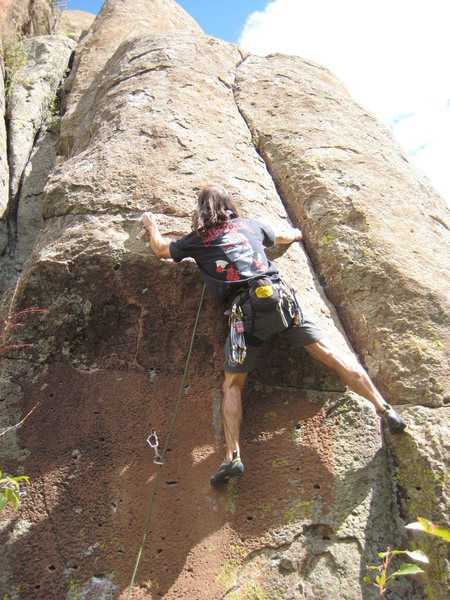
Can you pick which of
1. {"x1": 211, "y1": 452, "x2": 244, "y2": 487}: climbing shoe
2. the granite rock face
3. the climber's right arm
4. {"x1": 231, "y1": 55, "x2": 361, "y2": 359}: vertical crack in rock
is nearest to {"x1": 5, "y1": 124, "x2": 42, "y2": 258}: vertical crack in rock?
Answer: the granite rock face

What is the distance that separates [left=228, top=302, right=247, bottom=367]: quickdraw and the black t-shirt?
23cm

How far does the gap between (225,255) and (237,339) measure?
653mm

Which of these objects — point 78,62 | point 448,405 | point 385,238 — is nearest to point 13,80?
point 78,62

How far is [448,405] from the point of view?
13.7 feet

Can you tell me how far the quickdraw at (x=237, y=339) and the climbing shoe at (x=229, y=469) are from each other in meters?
0.67

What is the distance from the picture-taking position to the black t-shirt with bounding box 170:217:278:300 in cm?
419

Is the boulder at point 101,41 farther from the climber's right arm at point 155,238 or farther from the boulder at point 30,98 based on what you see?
the climber's right arm at point 155,238

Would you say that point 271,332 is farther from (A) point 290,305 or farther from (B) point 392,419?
(B) point 392,419

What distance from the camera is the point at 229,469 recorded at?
3801mm

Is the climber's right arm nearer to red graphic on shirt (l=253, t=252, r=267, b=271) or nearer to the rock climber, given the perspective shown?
the rock climber

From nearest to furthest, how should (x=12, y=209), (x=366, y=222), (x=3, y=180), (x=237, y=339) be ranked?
(x=237, y=339)
(x=366, y=222)
(x=3, y=180)
(x=12, y=209)

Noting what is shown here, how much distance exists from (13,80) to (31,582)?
804 cm

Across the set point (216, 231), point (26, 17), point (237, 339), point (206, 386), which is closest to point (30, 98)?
point (26, 17)

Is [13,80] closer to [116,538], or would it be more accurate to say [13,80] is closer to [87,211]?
[87,211]
